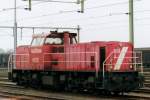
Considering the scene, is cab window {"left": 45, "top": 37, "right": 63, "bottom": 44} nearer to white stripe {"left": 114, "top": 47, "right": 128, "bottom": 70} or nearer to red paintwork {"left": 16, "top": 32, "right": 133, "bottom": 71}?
red paintwork {"left": 16, "top": 32, "right": 133, "bottom": 71}

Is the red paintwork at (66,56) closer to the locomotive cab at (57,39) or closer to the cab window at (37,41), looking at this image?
the locomotive cab at (57,39)

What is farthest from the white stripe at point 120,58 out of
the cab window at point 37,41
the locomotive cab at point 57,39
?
the cab window at point 37,41

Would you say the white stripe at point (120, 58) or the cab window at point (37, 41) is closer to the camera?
the white stripe at point (120, 58)

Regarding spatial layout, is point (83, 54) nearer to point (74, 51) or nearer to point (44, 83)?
point (74, 51)

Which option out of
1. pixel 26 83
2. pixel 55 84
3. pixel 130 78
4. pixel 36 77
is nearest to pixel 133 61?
pixel 130 78

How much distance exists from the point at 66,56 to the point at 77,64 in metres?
1.12

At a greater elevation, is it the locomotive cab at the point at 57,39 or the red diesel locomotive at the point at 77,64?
the locomotive cab at the point at 57,39

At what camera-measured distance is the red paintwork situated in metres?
19.7

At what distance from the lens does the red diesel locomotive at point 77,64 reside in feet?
62.8

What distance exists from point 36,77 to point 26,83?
1.79 m

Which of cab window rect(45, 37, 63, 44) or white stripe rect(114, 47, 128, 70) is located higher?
cab window rect(45, 37, 63, 44)

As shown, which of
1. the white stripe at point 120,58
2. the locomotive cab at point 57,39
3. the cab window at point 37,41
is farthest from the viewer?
the cab window at point 37,41

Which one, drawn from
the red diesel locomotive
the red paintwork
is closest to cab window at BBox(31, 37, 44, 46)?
the red diesel locomotive

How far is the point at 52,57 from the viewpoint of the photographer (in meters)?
22.5
